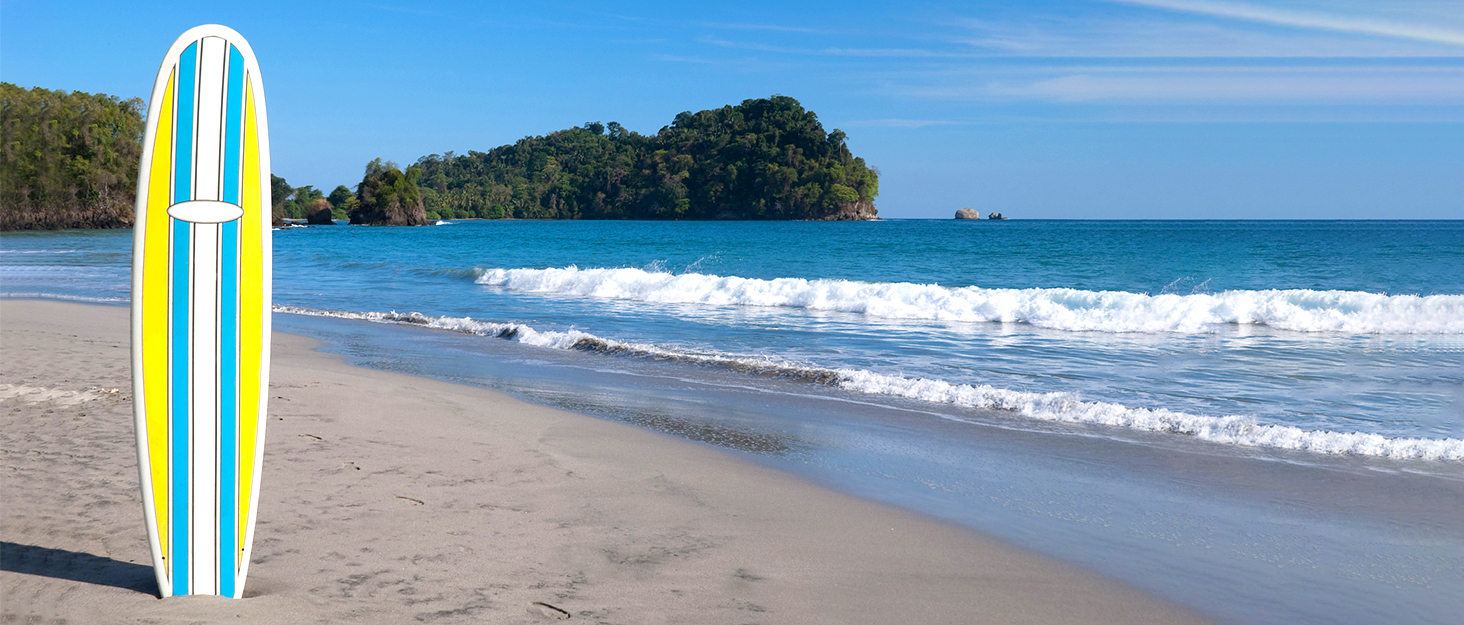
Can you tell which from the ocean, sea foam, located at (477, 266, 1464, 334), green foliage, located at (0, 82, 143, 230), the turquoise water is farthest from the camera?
green foliage, located at (0, 82, 143, 230)

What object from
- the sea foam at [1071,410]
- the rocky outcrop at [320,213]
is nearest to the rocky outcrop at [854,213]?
the rocky outcrop at [320,213]

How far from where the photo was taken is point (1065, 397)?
6.74 metres

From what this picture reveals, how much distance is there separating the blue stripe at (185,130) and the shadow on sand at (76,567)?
1.19 m

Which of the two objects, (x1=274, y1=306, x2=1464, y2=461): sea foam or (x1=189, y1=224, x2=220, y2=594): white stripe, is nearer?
(x1=189, y1=224, x2=220, y2=594): white stripe

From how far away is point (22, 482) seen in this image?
3.71 meters

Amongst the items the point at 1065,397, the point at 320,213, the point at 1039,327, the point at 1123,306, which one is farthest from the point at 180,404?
the point at 320,213

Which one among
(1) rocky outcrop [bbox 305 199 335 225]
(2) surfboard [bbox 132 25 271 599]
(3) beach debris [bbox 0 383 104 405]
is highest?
(1) rocky outcrop [bbox 305 199 335 225]

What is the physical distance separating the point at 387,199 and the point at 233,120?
264ft

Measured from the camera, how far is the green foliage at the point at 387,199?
252 ft

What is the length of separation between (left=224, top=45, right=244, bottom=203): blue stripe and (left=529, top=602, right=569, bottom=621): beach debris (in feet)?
4.83

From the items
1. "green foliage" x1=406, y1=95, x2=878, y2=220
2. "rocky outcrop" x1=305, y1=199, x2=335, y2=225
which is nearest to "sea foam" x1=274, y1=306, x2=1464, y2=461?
"rocky outcrop" x1=305, y1=199, x2=335, y2=225

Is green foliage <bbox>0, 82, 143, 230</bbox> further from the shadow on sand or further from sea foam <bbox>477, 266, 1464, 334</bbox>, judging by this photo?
the shadow on sand

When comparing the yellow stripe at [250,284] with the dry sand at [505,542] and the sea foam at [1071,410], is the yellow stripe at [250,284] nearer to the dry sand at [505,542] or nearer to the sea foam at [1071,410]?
the dry sand at [505,542]

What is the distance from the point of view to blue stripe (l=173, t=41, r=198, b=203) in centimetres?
238
